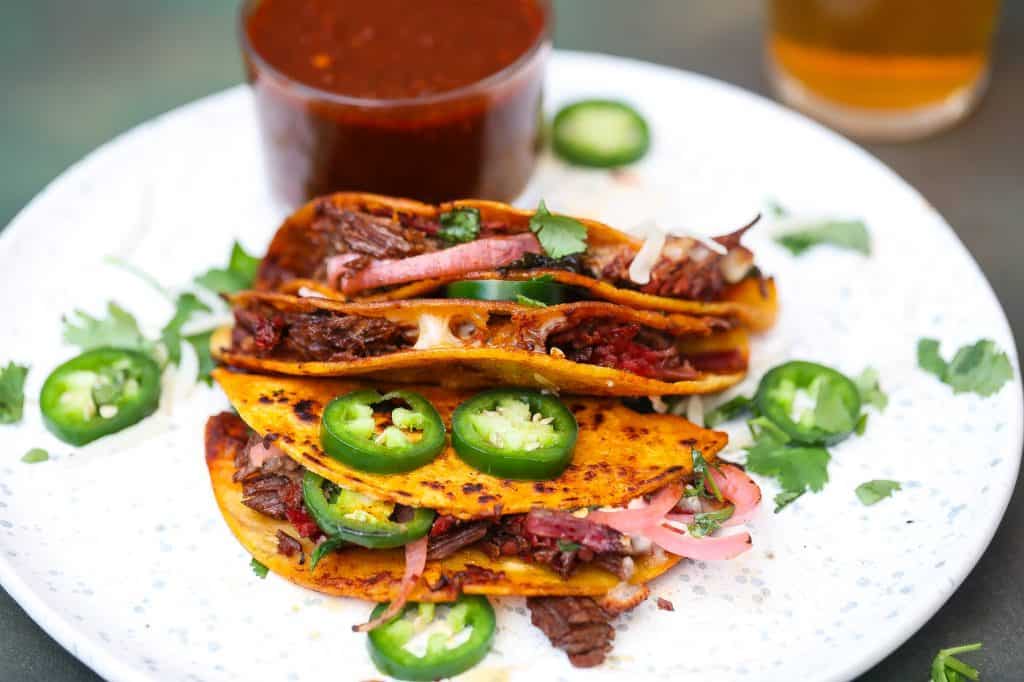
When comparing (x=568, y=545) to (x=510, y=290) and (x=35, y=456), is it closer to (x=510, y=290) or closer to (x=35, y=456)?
(x=510, y=290)

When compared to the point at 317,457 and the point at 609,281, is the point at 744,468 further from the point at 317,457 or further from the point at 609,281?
the point at 317,457

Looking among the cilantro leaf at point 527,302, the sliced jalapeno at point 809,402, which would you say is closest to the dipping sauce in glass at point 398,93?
the cilantro leaf at point 527,302

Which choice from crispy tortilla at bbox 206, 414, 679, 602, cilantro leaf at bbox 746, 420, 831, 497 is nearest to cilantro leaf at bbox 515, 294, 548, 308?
crispy tortilla at bbox 206, 414, 679, 602

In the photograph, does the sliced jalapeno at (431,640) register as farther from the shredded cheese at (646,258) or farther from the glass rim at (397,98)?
the glass rim at (397,98)

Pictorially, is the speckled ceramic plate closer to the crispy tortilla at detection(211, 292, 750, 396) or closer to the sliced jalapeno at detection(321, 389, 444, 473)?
the sliced jalapeno at detection(321, 389, 444, 473)

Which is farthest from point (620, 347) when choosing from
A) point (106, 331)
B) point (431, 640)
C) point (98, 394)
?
point (106, 331)

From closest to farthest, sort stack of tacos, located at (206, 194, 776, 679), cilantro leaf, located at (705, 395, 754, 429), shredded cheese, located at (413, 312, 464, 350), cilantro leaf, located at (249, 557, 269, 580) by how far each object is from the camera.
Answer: stack of tacos, located at (206, 194, 776, 679) → cilantro leaf, located at (249, 557, 269, 580) → shredded cheese, located at (413, 312, 464, 350) → cilantro leaf, located at (705, 395, 754, 429)

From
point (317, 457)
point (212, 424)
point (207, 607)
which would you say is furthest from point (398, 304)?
point (207, 607)
